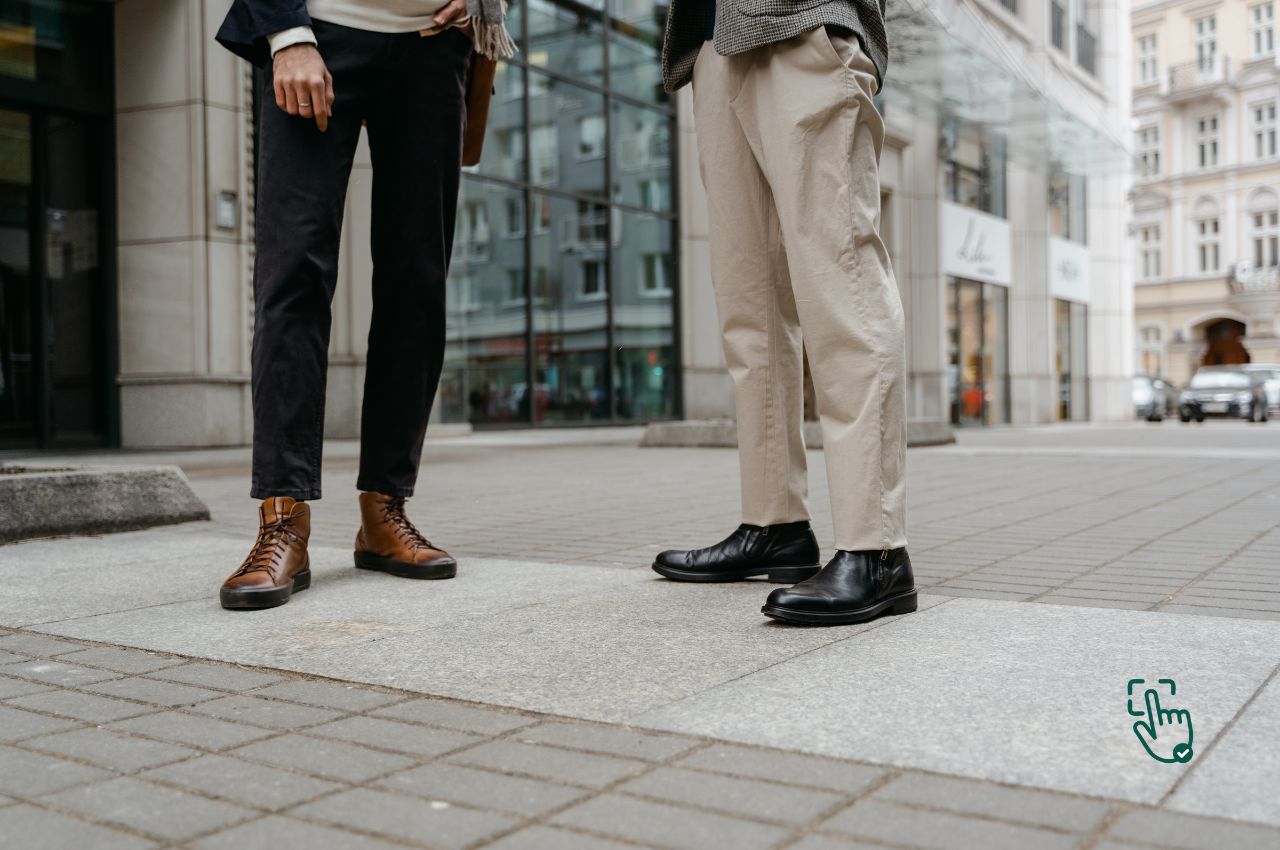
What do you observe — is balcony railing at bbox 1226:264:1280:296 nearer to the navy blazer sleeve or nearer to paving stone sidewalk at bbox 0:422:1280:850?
paving stone sidewalk at bbox 0:422:1280:850

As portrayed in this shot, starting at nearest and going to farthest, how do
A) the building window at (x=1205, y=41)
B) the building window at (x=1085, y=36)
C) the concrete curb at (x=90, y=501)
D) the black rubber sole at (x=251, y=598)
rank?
the black rubber sole at (x=251, y=598) < the concrete curb at (x=90, y=501) < the building window at (x=1085, y=36) < the building window at (x=1205, y=41)

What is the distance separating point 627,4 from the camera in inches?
728

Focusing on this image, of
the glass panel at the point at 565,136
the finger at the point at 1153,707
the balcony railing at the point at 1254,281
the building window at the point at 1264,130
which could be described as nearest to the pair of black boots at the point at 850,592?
the finger at the point at 1153,707

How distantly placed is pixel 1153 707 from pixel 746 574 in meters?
1.42

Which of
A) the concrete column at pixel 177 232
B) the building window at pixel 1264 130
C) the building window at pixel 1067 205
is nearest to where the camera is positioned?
the concrete column at pixel 177 232

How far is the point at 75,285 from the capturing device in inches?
443

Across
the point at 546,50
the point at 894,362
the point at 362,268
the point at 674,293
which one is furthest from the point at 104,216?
the point at 894,362

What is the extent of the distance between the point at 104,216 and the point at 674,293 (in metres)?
9.21

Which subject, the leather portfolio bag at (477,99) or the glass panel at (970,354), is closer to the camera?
the leather portfolio bag at (477,99)

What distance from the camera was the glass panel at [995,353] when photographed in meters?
25.0

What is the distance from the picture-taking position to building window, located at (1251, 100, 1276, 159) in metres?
52.8

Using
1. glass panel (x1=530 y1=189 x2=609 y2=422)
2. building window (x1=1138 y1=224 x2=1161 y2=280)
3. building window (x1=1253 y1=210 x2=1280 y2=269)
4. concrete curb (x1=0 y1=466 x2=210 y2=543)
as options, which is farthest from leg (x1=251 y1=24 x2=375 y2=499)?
building window (x1=1138 y1=224 x2=1161 y2=280)

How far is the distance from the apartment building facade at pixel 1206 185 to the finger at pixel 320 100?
53.6 m

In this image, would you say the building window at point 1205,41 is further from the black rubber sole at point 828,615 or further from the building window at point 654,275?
the black rubber sole at point 828,615
